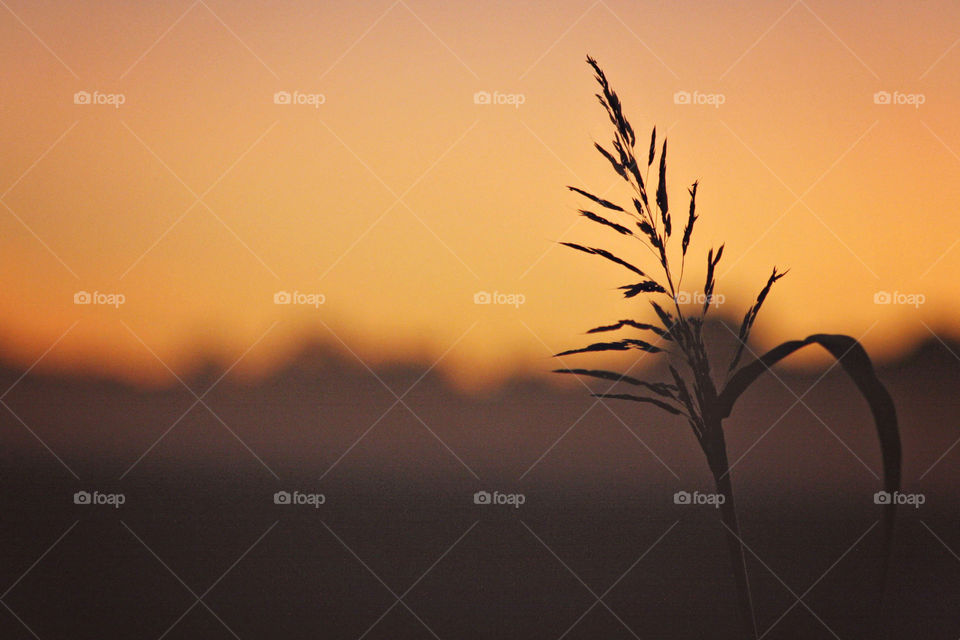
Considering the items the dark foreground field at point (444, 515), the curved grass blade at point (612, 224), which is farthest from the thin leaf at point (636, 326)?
the dark foreground field at point (444, 515)

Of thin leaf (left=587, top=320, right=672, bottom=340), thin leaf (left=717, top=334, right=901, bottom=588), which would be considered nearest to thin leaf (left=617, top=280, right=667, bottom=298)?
thin leaf (left=587, top=320, right=672, bottom=340)

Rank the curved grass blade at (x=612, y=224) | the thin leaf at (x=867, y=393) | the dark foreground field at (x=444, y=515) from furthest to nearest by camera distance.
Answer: the dark foreground field at (x=444, y=515) → the curved grass blade at (x=612, y=224) → the thin leaf at (x=867, y=393)

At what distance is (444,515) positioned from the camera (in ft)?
6.61

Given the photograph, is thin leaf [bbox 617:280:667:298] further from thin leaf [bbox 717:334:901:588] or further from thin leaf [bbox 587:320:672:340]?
thin leaf [bbox 717:334:901:588]

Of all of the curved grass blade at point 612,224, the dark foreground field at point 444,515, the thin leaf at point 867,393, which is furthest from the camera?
the dark foreground field at point 444,515

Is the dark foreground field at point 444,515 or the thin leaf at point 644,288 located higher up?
the thin leaf at point 644,288

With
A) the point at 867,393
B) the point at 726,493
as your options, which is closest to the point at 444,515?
the point at 726,493

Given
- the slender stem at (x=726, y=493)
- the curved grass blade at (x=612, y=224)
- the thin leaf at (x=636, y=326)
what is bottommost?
the slender stem at (x=726, y=493)

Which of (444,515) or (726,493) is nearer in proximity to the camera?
(726,493)

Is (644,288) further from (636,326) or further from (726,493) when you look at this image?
(726,493)

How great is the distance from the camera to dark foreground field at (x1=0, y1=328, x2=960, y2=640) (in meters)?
1.87

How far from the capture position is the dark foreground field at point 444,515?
1.87 m

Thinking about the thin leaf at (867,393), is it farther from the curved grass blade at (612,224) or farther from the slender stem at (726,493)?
the curved grass blade at (612,224)

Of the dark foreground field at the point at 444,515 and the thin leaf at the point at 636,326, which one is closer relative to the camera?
the thin leaf at the point at 636,326
